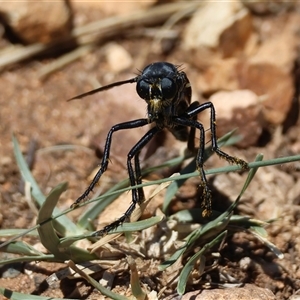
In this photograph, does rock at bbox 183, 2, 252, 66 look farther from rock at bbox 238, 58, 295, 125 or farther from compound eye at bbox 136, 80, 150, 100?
compound eye at bbox 136, 80, 150, 100

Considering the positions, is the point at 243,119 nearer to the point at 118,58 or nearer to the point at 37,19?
the point at 118,58

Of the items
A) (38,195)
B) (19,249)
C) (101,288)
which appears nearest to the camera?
(101,288)

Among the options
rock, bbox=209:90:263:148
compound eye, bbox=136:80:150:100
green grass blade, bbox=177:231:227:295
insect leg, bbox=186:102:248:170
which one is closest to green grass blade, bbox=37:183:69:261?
green grass blade, bbox=177:231:227:295

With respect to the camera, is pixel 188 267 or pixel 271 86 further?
pixel 271 86

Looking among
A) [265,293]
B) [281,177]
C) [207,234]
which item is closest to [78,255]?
[207,234]

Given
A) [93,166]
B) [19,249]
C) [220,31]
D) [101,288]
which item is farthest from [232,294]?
[220,31]

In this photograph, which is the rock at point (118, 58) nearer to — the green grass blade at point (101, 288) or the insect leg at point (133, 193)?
the insect leg at point (133, 193)

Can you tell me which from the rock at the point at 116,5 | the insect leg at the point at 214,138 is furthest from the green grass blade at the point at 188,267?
the rock at the point at 116,5
